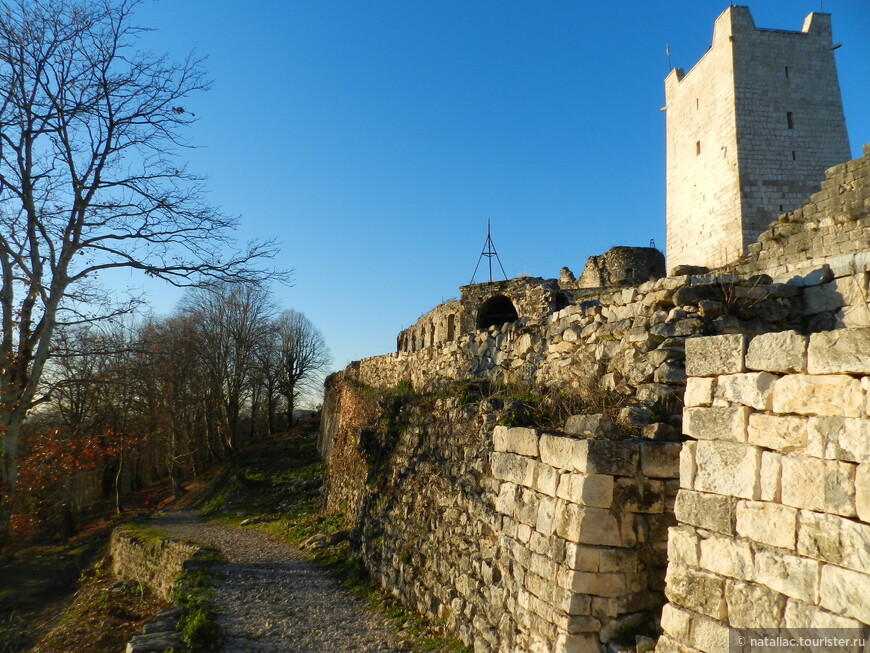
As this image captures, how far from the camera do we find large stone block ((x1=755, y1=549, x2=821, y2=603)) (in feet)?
8.23

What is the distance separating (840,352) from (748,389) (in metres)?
0.51

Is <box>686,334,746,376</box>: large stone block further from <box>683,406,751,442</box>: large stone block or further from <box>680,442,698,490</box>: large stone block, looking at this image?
<box>680,442,698,490</box>: large stone block

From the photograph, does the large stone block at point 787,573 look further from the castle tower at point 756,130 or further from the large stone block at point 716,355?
the castle tower at point 756,130

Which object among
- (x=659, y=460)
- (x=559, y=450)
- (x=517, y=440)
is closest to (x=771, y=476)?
(x=659, y=460)

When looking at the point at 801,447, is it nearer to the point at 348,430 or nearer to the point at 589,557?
the point at 589,557

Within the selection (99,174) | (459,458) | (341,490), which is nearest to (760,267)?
(459,458)

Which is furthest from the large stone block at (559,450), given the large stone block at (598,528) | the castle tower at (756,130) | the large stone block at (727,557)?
the castle tower at (756,130)

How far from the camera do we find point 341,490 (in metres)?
12.7

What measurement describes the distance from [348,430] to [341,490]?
65.5 inches

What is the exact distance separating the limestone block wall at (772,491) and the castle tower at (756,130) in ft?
42.5

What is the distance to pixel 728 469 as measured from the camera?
9.78 feet

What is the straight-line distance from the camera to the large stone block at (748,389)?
2.85 meters

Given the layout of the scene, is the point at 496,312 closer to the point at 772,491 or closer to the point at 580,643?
the point at 580,643

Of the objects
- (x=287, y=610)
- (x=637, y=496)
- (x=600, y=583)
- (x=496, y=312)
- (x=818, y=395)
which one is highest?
(x=496, y=312)
